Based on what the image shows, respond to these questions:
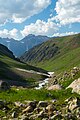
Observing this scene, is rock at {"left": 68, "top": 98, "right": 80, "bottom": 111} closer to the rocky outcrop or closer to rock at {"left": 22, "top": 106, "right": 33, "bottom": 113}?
the rocky outcrop

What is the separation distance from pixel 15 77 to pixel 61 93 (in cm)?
15982

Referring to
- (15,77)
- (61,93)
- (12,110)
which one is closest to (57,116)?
(12,110)

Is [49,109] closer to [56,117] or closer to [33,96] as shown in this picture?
[56,117]

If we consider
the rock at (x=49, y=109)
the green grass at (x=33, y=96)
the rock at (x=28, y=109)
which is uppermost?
the green grass at (x=33, y=96)

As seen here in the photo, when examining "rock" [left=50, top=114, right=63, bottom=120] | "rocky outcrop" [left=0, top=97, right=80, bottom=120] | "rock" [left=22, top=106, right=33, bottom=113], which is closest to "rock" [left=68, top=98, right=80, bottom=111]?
"rocky outcrop" [left=0, top=97, right=80, bottom=120]

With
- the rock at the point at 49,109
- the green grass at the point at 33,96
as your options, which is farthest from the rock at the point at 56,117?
the green grass at the point at 33,96

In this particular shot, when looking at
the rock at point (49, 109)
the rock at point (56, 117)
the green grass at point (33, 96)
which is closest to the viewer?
the rock at point (56, 117)

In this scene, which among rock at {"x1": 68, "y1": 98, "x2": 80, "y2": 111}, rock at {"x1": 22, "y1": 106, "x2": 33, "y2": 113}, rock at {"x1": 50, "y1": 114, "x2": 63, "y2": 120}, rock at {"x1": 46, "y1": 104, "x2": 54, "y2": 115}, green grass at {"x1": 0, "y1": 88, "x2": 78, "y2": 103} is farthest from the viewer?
green grass at {"x1": 0, "y1": 88, "x2": 78, "y2": 103}

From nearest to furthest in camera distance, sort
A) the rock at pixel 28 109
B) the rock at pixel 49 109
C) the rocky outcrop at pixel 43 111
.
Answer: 1. the rocky outcrop at pixel 43 111
2. the rock at pixel 49 109
3. the rock at pixel 28 109

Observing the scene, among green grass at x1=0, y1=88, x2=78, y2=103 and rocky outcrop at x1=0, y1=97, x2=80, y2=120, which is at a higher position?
green grass at x1=0, y1=88, x2=78, y2=103

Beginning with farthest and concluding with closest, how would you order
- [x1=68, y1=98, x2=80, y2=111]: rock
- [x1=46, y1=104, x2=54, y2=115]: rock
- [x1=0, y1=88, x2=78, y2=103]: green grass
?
1. [x1=0, y1=88, x2=78, y2=103]: green grass
2. [x1=68, y1=98, x2=80, y2=111]: rock
3. [x1=46, y1=104, x2=54, y2=115]: rock

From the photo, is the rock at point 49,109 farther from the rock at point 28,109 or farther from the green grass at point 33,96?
the green grass at point 33,96

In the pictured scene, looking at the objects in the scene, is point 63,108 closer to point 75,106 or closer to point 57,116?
point 75,106

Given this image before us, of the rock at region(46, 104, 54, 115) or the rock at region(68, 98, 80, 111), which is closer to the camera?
the rock at region(46, 104, 54, 115)
